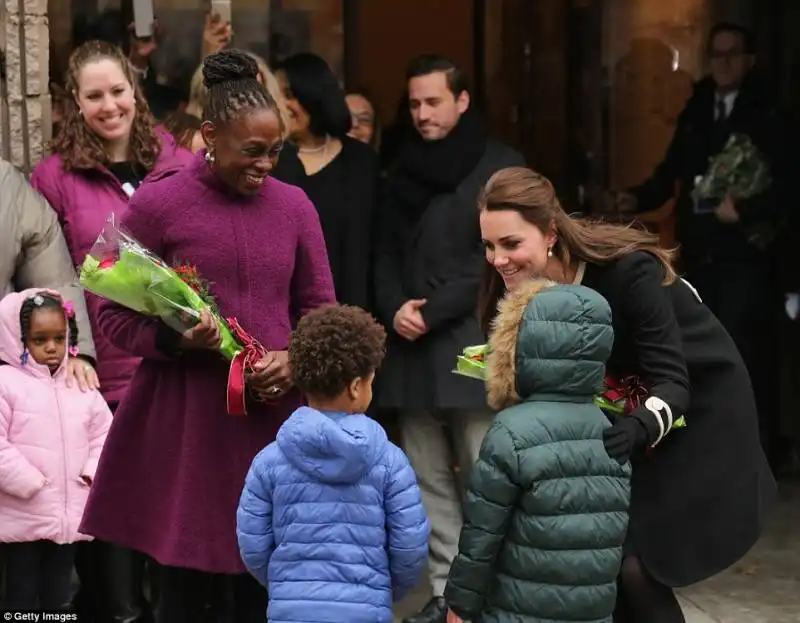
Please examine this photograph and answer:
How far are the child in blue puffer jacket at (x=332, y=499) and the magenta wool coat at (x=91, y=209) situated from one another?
1.49 metres

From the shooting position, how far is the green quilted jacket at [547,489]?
13.8 feet

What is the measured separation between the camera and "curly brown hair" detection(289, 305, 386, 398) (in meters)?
4.29

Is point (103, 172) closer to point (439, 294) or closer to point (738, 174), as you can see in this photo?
point (439, 294)

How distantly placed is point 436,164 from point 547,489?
2209mm

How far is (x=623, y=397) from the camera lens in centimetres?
466

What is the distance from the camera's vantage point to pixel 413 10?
27.4 ft

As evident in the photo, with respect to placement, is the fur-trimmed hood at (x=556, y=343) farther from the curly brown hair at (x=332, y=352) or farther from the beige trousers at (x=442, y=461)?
the beige trousers at (x=442, y=461)

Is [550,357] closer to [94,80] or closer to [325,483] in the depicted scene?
[325,483]

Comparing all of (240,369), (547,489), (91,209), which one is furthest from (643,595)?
(91,209)

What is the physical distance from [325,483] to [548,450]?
58 centimetres

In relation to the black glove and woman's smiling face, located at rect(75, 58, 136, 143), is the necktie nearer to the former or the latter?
woman's smiling face, located at rect(75, 58, 136, 143)

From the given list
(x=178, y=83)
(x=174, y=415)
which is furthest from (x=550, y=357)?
(x=178, y=83)

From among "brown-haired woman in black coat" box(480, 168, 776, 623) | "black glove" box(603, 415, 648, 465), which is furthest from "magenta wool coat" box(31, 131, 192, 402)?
"black glove" box(603, 415, 648, 465)

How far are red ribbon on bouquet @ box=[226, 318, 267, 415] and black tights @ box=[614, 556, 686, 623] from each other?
1.16m
